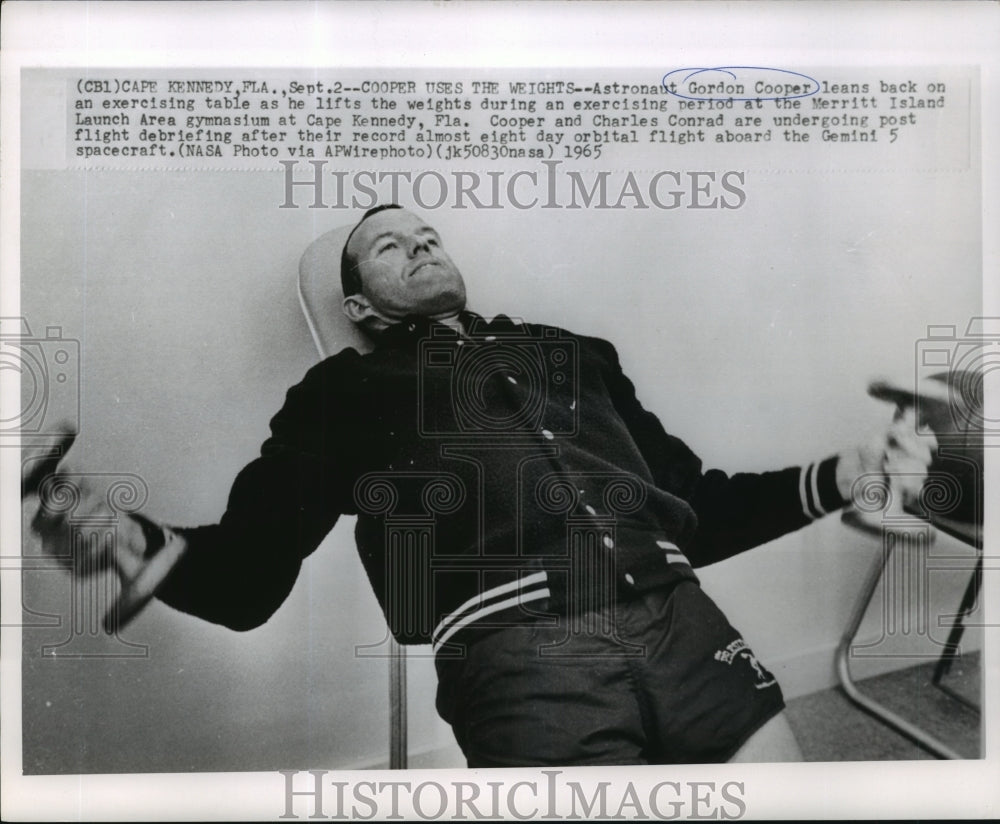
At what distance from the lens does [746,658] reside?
194 cm

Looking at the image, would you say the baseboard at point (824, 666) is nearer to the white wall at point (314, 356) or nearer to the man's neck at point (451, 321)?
the white wall at point (314, 356)

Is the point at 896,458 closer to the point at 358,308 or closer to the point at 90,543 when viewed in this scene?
the point at 358,308

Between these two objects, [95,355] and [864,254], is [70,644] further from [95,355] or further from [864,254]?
[864,254]

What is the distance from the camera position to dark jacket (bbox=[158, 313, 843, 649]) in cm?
191

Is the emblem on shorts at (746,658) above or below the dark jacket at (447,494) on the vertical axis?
below

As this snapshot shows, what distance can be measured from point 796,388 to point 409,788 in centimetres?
120

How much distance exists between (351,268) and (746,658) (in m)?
1.18

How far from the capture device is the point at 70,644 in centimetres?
194

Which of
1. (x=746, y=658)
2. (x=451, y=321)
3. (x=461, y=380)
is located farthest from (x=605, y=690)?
(x=451, y=321)

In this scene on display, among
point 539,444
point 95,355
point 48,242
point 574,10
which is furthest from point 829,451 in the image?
point 48,242

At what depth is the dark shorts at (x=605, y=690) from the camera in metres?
1.88

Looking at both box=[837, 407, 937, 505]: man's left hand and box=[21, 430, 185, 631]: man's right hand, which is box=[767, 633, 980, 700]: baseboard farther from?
box=[21, 430, 185, 631]: man's right hand

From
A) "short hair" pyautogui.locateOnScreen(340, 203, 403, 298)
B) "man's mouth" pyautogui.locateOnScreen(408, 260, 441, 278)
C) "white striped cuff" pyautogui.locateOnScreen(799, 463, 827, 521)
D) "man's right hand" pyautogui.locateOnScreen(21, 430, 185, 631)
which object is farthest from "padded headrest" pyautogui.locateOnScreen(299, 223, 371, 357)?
"white striped cuff" pyautogui.locateOnScreen(799, 463, 827, 521)

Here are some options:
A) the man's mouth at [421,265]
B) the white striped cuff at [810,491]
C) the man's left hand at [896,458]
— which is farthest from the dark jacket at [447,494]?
the man's left hand at [896,458]
